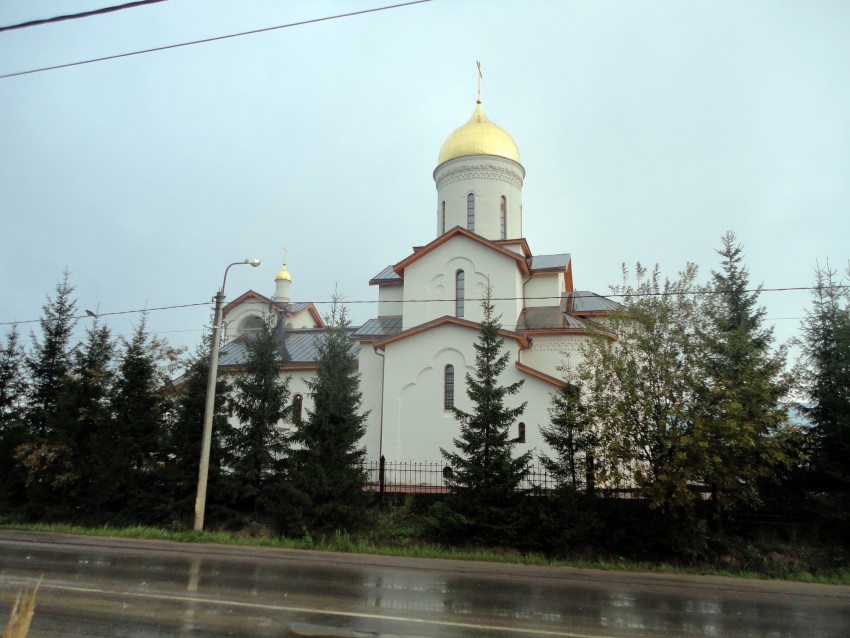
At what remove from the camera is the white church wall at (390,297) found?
2358 centimetres

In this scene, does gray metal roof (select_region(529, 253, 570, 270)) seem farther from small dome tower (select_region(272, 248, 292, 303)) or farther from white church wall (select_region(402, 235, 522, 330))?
small dome tower (select_region(272, 248, 292, 303))

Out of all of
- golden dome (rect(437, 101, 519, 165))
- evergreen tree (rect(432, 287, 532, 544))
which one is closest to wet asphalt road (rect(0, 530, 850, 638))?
evergreen tree (rect(432, 287, 532, 544))

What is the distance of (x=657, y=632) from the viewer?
650 centimetres

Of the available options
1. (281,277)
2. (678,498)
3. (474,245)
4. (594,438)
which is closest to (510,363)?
(474,245)

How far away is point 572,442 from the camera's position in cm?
1241

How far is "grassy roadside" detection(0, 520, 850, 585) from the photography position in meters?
10.8

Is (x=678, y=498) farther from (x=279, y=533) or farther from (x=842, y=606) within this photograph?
(x=279, y=533)

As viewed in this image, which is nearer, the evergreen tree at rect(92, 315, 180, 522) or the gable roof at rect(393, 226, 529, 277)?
the evergreen tree at rect(92, 315, 180, 522)

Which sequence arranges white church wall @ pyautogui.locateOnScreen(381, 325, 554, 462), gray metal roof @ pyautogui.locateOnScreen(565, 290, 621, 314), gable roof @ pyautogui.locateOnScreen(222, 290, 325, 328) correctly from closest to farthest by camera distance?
white church wall @ pyautogui.locateOnScreen(381, 325, 554, 462), gray metal roof @ pyautogui.locateOnScreen(565, 290, 621, 314), gable roof @ pyautogui.locateOnScreen(222, 290, 325, 328)

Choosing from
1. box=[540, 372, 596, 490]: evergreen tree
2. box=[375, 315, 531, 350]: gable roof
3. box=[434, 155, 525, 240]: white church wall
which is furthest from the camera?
box=[434, 155, 525, 240]: white church wall

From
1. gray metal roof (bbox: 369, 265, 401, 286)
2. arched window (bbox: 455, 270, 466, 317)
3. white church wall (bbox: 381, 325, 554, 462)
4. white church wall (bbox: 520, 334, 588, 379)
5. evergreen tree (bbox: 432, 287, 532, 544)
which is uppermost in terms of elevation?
gray metal roof (bbox: 369, 265, 401, 286)

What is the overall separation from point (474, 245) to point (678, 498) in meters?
12.4

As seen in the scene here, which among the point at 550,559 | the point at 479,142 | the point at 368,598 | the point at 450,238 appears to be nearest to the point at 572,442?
the point at 550,559

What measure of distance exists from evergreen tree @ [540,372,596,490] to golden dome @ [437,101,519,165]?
575 inches
